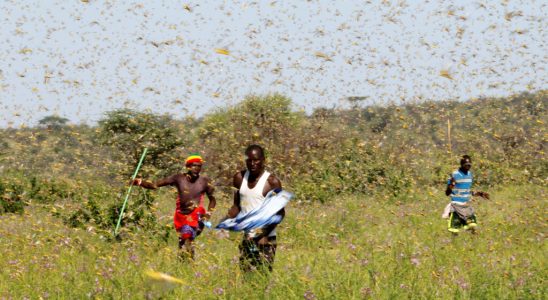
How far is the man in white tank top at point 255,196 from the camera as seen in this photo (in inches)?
279

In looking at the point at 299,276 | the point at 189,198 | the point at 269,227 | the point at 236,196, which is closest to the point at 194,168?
the point at 189,198

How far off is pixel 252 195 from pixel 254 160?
0.39 m

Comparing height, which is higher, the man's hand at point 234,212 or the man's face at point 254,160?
the man's face at point 254,160

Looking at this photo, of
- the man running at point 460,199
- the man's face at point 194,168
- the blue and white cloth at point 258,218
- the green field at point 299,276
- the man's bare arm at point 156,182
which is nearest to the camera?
the green field at point 299,276

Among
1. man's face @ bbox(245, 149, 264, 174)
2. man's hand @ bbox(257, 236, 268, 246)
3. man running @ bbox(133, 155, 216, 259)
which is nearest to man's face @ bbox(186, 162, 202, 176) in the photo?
man running @ bbox(133, 155, 216, 259)

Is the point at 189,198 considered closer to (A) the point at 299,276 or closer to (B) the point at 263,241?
(B) the point at 263,241

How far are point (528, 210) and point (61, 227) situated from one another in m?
10.1

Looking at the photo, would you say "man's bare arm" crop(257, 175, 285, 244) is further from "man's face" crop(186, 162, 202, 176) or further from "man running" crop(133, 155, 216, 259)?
"man's face" crop(186, 162, 202, 176)

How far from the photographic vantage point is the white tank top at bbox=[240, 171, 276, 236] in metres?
7.23

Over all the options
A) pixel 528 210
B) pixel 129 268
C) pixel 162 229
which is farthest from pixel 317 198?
pixel 129 268

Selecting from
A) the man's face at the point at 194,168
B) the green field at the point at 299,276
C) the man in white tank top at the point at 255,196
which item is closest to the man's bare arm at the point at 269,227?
the man in white tank top at the point at 255,196

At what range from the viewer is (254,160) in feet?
23.5

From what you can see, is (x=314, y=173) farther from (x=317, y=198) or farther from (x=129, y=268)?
(x=129, y=268)

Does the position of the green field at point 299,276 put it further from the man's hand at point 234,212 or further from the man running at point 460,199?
the man running at point 460,199
